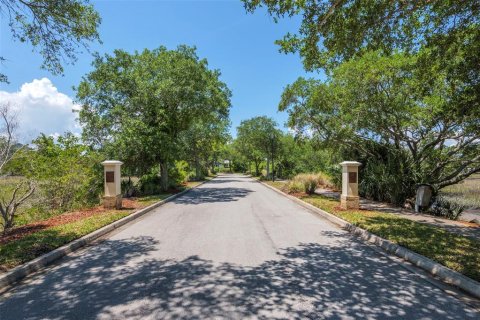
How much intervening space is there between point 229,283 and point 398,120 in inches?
437

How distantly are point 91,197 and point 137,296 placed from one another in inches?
540

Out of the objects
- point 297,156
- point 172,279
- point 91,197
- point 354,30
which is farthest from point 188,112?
point 297,156

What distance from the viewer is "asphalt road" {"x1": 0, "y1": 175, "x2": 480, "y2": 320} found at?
3568mm

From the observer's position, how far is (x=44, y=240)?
649 cm

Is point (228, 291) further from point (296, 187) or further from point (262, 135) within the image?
point (262, 135)

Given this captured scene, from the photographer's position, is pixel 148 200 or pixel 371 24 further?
pixel 148 200

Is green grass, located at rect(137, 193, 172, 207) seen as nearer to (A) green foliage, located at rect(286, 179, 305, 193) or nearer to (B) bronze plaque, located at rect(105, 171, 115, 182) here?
(B) bronze plaque, located at rect(105, 171, 115, 182)

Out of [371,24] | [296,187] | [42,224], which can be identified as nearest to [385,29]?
[371,24]

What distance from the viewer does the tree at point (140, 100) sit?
16453 mm

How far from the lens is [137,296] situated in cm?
395

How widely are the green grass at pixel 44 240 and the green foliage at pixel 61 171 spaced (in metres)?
4.94

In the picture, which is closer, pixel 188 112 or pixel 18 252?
pixel 18 252

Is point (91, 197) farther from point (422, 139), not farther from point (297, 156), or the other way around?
point (297, 156)

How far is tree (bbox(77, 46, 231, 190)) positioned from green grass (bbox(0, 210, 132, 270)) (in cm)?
795
